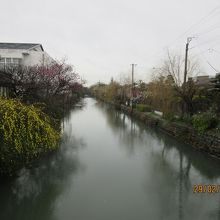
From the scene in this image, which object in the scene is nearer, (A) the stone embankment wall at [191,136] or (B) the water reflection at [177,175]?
(B) the water reflection at [177,175]

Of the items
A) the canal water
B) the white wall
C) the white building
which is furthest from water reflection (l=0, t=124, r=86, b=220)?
the white wall

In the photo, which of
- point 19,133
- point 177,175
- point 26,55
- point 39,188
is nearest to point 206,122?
point 177,175

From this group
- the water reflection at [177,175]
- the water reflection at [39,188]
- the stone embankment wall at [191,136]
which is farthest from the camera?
the stone embankment wall at [191,136]

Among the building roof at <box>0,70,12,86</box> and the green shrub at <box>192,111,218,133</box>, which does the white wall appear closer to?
the building roof at <box>0,70,12,86</box>

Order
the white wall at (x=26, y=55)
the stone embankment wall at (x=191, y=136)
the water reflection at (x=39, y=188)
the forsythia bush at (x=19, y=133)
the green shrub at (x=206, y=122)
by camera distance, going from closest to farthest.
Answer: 1. the forsythia bush at (x=19, y=133)
2. the water reflection at (x=39, y=188)
3. the stone embankment wall at (x=191, y=136)
4. the green shrub at (x=206, y=122)
5. the white wall at (x=26, y=55)

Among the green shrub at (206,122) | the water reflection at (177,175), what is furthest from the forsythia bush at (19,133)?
the green shrub at (206,122)

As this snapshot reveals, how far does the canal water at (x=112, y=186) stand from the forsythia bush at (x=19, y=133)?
1193mm

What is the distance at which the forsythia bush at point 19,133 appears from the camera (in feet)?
17.6

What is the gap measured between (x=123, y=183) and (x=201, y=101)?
33.0ft

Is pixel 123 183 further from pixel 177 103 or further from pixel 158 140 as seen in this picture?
pixel 177 103

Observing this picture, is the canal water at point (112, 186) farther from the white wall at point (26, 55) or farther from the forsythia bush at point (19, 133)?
the white wall at point (26, 55)
